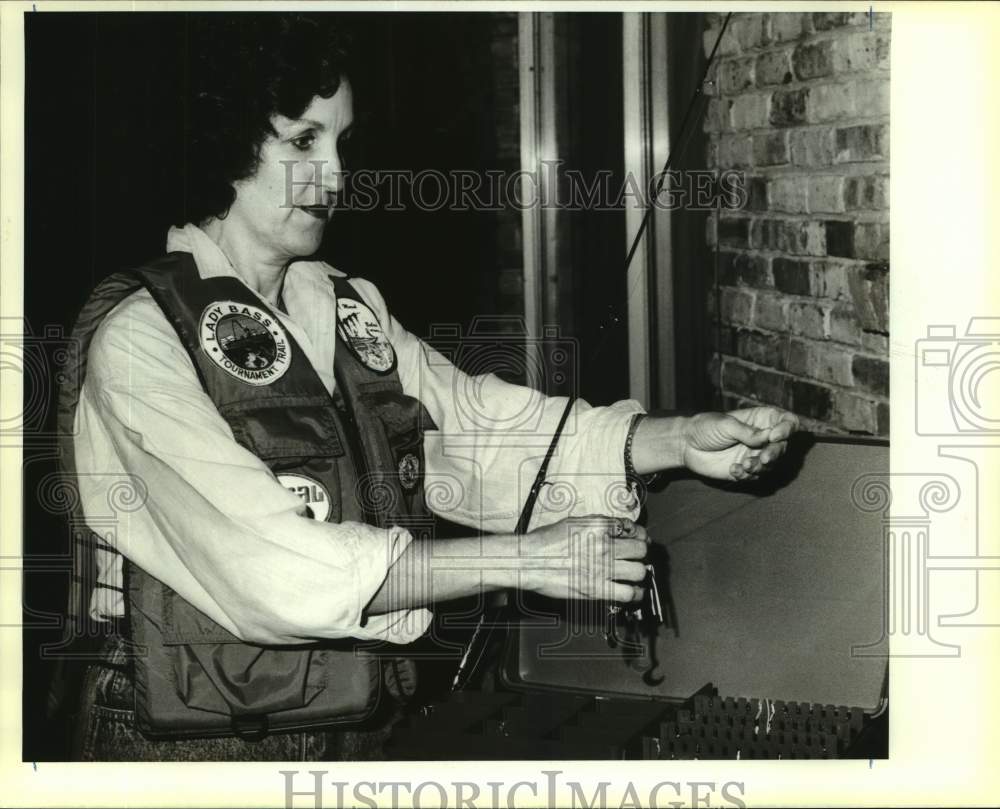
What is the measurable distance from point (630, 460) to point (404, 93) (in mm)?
741

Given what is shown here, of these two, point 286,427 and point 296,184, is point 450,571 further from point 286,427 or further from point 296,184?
point 296,184

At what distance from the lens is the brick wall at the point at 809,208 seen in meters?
2.17

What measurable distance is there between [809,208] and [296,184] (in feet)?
2.93

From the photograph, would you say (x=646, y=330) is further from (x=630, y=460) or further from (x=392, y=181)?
(x=392, y=181)

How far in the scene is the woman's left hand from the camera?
6.82ft

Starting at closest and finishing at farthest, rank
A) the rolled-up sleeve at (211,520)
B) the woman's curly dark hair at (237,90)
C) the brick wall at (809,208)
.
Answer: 1. the rolled-up sleeve at (211,520)
2. the woman's curly dark hair at (237,90)
3. the brick wall at (809,208)

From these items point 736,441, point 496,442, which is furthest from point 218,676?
point 736,441

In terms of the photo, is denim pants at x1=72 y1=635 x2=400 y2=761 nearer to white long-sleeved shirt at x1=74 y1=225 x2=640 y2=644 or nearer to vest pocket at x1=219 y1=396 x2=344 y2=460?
white long-sleeved shirt at x1=74 y1=225 x2=640 y2=644

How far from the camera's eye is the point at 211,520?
197 centimetres

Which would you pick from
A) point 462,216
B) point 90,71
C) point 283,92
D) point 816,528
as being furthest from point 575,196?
point 90,71

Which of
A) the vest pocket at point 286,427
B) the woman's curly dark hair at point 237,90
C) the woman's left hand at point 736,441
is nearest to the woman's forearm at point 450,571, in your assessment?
the vest pocket at point 286,427

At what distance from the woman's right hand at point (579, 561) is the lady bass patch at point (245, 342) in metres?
0.51

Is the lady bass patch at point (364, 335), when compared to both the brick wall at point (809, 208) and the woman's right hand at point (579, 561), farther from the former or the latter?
the brick wall at point (809, 208)

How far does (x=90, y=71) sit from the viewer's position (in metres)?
2.11
